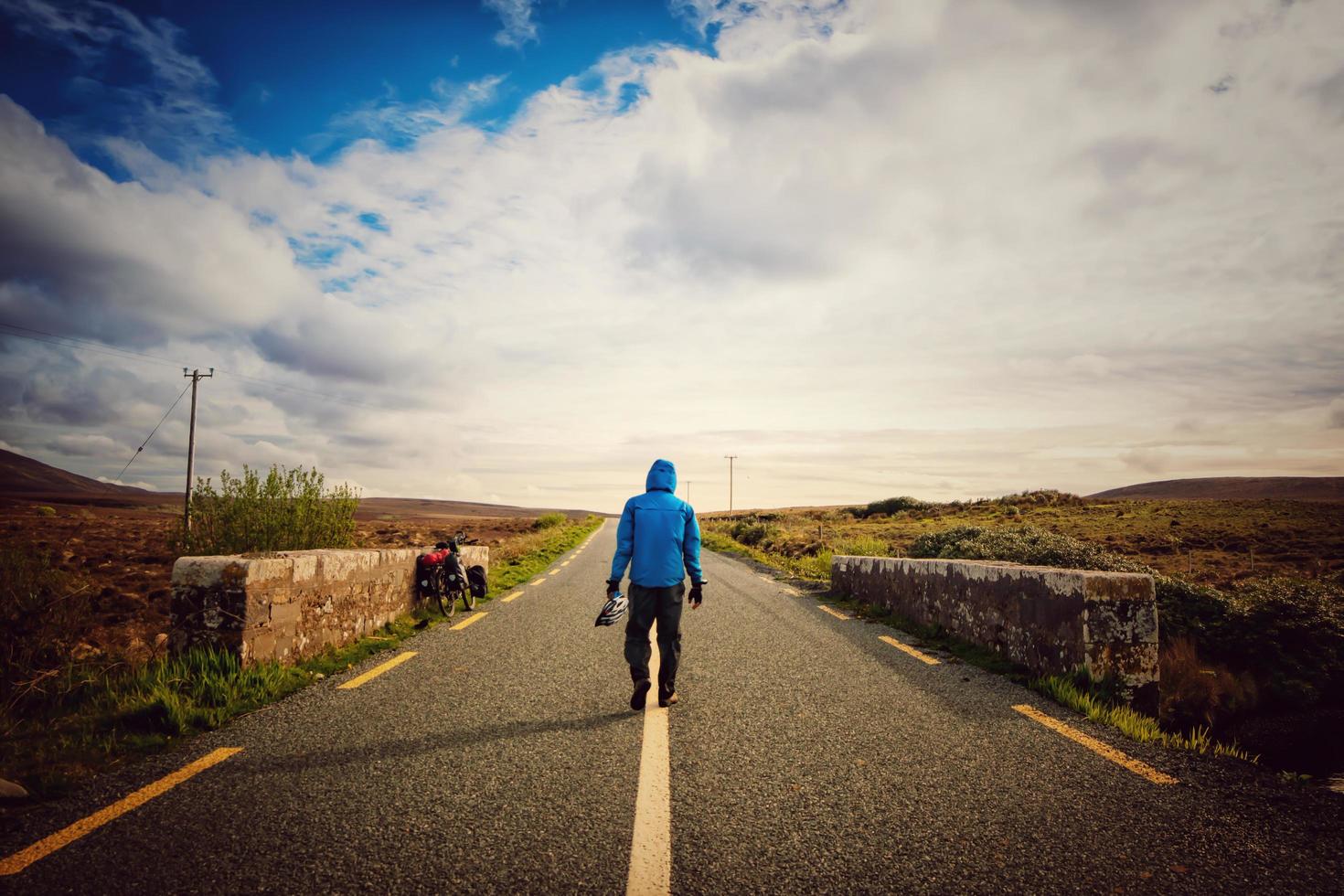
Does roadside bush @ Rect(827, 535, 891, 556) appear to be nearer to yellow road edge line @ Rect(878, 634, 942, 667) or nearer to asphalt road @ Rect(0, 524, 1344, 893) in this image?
yellow road edge line @ Rect(878, 634, 942, 667)

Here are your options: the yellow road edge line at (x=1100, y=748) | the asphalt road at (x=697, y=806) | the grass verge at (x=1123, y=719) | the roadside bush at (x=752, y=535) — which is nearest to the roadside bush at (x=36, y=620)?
the asphalt road at (x=697, y=806)

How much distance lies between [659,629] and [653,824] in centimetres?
240

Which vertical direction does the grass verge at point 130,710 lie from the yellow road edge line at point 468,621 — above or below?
above

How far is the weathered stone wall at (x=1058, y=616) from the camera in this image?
527cm

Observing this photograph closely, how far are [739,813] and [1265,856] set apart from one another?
2.39 m

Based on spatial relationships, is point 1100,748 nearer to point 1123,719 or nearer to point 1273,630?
point 1123,719

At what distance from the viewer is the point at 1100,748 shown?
13.4 feet

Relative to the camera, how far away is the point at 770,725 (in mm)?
4496

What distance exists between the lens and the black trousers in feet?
16.8

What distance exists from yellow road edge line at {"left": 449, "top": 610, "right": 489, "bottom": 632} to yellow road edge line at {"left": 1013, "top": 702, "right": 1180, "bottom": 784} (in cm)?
681

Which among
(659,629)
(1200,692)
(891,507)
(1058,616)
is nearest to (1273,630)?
(1200,692)

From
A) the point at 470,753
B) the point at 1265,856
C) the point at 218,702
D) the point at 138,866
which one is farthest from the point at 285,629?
the point at 1265,856

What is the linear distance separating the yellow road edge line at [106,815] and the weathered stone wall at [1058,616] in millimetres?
6700

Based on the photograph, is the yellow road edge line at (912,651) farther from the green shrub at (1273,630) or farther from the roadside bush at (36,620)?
the roadside bush at (36,620)
